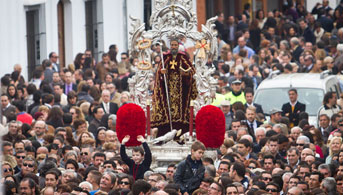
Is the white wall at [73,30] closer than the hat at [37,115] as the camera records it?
No

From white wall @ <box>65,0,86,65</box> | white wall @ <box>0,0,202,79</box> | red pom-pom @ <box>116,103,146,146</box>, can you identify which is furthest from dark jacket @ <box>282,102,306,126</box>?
white wall @ <box>65,0,86,65</box>

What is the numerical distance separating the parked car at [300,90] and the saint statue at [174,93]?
4492 millimetres

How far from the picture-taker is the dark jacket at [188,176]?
11906mm

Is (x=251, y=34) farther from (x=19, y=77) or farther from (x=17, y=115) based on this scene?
(x=17, y=115)

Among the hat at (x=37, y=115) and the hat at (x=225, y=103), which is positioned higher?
the hat at (x=225, y=103)

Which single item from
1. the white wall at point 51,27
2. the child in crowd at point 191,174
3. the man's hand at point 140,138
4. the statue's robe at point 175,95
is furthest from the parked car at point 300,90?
the white wall at point 51,27

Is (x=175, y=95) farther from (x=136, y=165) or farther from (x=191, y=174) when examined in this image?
(x=191, y=174)

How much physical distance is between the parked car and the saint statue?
177 inches

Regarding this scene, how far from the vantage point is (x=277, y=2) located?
129 ft

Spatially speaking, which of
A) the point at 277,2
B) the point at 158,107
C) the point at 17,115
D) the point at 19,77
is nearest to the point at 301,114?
the point at 158,107

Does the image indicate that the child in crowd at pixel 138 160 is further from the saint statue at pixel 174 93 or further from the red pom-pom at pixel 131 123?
the saint statue at pixel 174 93

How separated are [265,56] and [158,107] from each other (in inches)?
420

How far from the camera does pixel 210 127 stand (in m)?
13.6

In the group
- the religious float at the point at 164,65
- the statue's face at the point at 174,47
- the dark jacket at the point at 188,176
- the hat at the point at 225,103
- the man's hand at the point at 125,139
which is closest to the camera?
the dark jacket at the point at 188,176
